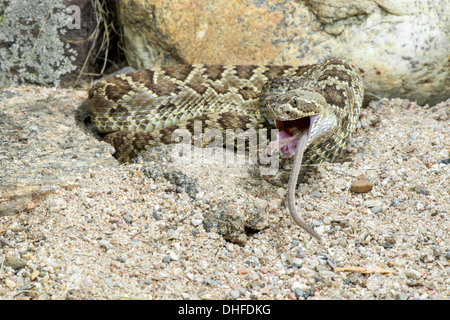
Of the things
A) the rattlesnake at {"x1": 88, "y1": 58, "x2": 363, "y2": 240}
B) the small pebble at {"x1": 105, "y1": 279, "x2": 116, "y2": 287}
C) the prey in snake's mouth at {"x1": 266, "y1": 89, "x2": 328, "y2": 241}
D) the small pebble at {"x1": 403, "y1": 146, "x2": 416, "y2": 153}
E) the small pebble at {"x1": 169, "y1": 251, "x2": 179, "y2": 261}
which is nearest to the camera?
the small pebble at {"x1": 105, "y1": 279, "x2": 116, "y2": 287}

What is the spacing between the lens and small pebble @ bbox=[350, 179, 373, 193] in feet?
13.0

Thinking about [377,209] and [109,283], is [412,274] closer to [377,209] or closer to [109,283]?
[377,209]

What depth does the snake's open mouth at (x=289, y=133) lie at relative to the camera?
4.00 m

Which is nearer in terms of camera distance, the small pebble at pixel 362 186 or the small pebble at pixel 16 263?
the small pebble at pixel 16 263

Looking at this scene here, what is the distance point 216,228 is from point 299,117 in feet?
3.72

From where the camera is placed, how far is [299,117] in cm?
397

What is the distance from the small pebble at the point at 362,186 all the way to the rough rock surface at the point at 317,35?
194cm

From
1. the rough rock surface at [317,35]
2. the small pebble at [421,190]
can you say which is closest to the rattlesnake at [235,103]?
the rough rock surface at [317,35]

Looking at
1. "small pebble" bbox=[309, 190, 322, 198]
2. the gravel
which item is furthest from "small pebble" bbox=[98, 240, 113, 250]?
"small pebble" bbox=[309, 190, 322, 198]

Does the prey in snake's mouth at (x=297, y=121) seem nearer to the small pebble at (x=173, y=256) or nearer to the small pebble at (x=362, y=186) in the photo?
the small pebble at (x=362, y=186)

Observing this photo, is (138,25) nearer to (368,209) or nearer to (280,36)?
(280,36)

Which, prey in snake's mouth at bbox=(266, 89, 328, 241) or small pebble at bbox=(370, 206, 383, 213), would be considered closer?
small pebble at bbox=(370, 206, 383, 213)

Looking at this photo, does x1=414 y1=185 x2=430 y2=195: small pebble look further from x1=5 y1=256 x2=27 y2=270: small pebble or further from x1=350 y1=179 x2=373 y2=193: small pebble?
x1=5 y1=256 x2=27 y2=270: small pebble

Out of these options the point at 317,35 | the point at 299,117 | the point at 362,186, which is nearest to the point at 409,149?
the point at 362,186
